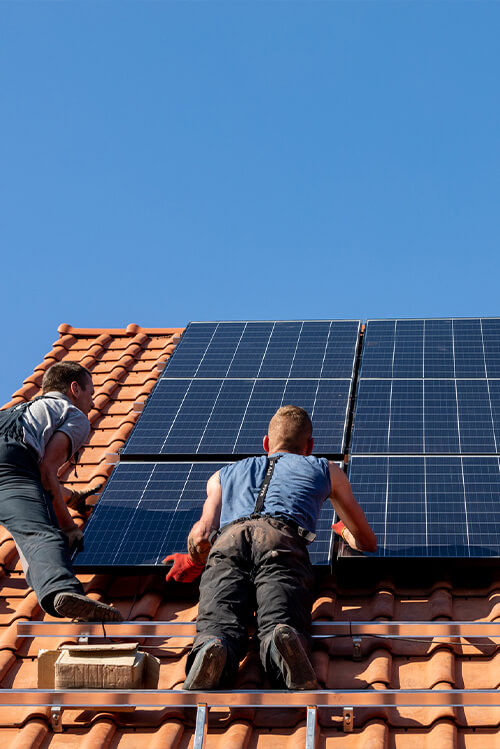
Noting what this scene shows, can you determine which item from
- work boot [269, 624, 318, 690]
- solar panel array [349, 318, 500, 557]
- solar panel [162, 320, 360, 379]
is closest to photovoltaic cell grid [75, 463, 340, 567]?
solar panel array [349, 318, 500, 557]

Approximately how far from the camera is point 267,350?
994 cm

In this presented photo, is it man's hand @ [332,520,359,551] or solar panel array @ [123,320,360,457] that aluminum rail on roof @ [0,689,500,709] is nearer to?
man's hand @ [332,520,359,551]

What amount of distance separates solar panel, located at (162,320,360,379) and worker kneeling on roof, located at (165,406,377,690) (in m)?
2.53

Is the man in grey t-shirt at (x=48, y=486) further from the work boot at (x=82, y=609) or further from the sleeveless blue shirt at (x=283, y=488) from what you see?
the sleeveless blue shirt at (x=283, y=488)

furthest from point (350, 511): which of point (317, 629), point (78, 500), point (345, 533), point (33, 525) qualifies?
point (78, 500)

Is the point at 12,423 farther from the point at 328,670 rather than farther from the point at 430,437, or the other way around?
the point at 430,437

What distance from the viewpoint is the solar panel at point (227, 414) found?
Result: 810 centimetres

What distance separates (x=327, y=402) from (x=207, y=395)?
1.14 metres

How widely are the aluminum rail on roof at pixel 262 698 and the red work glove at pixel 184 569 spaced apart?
3.75ft

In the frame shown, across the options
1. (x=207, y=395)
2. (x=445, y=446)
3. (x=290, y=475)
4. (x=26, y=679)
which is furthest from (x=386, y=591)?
(x=207, y=395)

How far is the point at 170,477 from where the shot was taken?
7785 mm

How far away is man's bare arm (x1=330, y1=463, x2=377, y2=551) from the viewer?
6.47m

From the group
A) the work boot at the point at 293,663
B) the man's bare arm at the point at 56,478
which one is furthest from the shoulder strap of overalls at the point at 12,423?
the work boot at the point at 293,663

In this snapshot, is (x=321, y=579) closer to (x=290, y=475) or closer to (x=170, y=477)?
(x=290, y=475)
